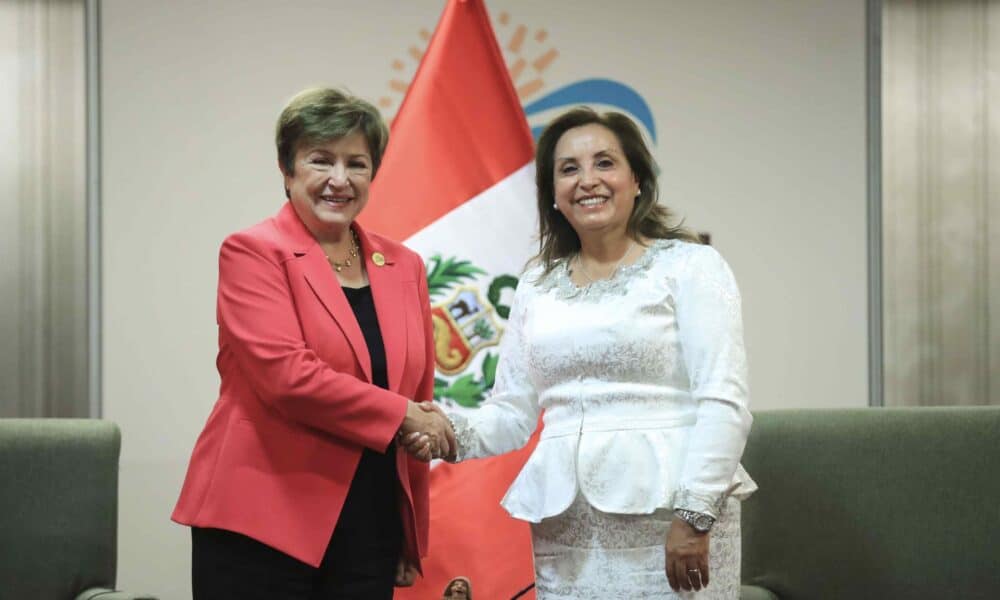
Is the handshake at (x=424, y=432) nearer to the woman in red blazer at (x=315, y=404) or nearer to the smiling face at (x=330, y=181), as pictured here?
the woman in red blazer at (x=315, y=404)

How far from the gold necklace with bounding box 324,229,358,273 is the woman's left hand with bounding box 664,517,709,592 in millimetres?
813

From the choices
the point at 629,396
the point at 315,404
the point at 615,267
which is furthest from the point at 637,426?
the point at 315,404

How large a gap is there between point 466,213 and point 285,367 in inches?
48.0

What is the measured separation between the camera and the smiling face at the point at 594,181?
2.16 meters

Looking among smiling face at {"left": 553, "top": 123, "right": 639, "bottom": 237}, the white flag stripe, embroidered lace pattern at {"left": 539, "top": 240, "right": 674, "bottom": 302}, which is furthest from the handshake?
the white flag stripe

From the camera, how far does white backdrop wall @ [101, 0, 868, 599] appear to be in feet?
11.8

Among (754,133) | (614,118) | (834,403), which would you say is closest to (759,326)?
(834,403)

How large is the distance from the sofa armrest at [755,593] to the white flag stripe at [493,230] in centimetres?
104

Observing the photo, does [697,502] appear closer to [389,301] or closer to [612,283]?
[612,283]

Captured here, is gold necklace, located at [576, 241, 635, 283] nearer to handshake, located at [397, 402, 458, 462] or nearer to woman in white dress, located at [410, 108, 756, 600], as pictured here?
woman in white dress, located at [410, 108, 756, 600]

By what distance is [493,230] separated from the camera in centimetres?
313

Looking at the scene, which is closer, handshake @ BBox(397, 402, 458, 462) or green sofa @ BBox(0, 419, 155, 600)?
handshake @ BBox(397, 402, 458, 462)

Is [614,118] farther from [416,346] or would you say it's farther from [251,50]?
[251,50]

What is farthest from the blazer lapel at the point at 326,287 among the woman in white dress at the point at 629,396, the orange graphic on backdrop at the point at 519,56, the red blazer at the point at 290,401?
the orange graphic on backdrop at the point at 519,56
